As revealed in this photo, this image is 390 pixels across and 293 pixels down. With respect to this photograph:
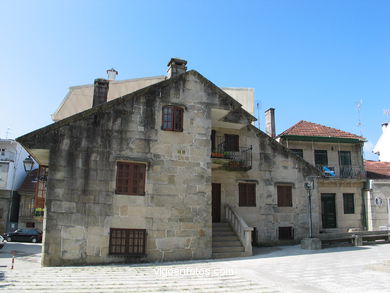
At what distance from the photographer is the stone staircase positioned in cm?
1580

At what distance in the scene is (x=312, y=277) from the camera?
10781 millimetres

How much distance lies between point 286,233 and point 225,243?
5701mm

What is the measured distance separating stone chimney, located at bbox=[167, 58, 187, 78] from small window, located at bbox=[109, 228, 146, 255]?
8.24 meters

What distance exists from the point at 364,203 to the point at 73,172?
21.7 m

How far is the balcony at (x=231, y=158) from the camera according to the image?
18614mm

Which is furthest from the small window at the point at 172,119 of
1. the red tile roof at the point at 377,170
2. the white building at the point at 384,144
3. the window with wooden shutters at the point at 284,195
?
the white building at the point at 384,144

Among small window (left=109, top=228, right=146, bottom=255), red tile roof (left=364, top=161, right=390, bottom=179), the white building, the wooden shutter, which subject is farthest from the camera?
the white building

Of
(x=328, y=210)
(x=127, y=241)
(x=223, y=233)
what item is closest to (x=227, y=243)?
(x=223, y=233)

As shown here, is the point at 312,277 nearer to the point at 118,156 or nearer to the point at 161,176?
the point at 161,176

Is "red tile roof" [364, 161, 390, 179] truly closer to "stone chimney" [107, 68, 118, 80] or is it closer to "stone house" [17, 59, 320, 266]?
"stone house" [17, 59, 320, 266]

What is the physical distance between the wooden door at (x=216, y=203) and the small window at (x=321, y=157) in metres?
10.2

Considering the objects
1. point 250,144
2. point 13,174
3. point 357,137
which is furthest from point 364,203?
point 13,174

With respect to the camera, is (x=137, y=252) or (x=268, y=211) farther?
(x=268, y=211)

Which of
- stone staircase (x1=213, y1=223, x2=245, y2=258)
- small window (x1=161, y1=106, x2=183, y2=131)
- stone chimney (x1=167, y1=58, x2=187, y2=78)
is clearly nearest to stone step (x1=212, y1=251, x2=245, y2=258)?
stone staircase (x1=213, y1=223, x2=245, y2=258)
